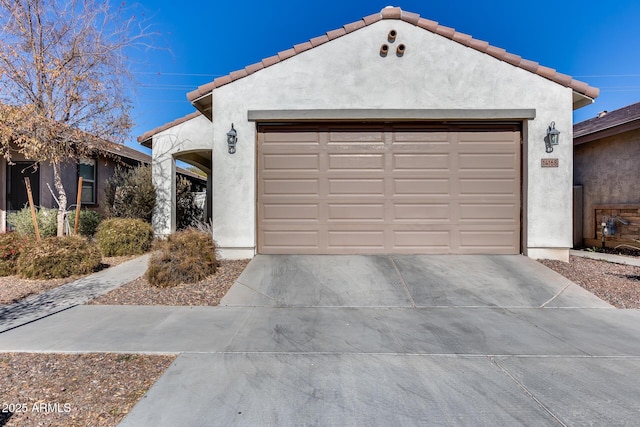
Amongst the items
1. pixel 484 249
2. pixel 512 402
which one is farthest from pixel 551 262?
pixel 512 402

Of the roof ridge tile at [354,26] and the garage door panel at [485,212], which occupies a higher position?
the roof ridge tile at [354,26]

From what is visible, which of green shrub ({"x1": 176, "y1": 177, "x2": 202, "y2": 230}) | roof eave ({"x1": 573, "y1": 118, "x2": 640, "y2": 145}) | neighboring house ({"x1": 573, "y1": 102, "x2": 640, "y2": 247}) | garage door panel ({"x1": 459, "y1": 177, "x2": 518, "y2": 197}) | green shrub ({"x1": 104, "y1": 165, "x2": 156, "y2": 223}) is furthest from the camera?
green shrub ({"x1": 176, "y1": 177, "x2": 202, "y2": 230})

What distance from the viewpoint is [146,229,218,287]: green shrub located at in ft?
18.1

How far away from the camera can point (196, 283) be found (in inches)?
222

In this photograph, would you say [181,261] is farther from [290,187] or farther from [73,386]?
[73,386]

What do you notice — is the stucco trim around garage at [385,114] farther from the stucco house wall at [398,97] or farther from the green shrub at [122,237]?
the green shrub at [122,237]

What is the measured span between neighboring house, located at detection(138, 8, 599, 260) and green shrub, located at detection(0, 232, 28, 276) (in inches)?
157

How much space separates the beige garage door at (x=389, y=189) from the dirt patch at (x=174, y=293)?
5.46 feet

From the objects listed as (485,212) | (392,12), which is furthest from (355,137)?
(485,212)

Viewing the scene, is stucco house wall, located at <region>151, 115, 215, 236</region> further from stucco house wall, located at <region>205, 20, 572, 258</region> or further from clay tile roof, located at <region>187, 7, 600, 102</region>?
clay tile roof, located at <region>187, 7, 600, 102</region>

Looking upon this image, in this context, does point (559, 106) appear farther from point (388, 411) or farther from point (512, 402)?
point (388, 411)

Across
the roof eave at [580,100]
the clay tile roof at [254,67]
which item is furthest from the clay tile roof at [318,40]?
the roof eave at [580,100]

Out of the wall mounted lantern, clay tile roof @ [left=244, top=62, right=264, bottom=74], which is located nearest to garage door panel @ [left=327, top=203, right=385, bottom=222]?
clay tile roof @ [left=244, top=62, right=264, bottom=74]

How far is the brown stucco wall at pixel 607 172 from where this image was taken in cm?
845
